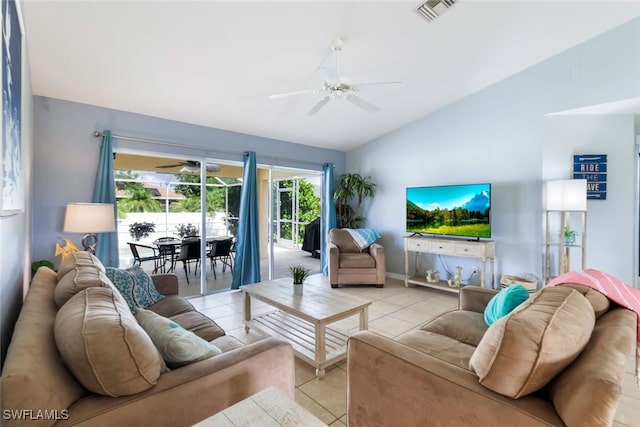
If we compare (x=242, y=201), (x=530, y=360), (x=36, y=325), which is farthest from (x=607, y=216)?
(x=36, y=325)

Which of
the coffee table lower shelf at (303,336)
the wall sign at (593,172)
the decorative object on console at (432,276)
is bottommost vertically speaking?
the coffee table lower shelf at (303,336)

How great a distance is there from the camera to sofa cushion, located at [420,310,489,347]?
1.83m

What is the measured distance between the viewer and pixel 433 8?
2465 millimetres

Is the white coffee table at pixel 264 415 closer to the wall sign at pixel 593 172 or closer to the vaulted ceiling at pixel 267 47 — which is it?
the vaulted ceiling at pixel 267 47

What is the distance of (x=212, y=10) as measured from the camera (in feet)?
7.27

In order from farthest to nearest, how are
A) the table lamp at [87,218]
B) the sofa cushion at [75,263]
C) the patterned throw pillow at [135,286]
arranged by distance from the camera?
the table lamp at [87,218], the patterned throw pillow at [135,286], the sofa cushion at [75,263]

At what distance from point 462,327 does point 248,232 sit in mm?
3304

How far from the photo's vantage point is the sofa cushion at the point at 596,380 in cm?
83

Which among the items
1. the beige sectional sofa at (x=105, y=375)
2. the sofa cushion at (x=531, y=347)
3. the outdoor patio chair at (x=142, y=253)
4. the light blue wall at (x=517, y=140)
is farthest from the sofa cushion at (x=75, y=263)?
the light blue wall at (x=517, y=140)

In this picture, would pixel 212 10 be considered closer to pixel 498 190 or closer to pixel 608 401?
pixel 608 401

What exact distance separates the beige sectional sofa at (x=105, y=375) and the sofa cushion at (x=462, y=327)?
1216 mm

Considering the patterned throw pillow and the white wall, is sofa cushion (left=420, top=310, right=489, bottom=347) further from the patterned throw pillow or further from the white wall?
the white wall

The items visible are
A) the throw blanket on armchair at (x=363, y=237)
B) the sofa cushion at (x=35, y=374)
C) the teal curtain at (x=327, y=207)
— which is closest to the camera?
the sofa cushion at (x=35, y=374)

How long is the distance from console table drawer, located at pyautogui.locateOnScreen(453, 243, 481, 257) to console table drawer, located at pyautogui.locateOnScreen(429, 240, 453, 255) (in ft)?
0.23
